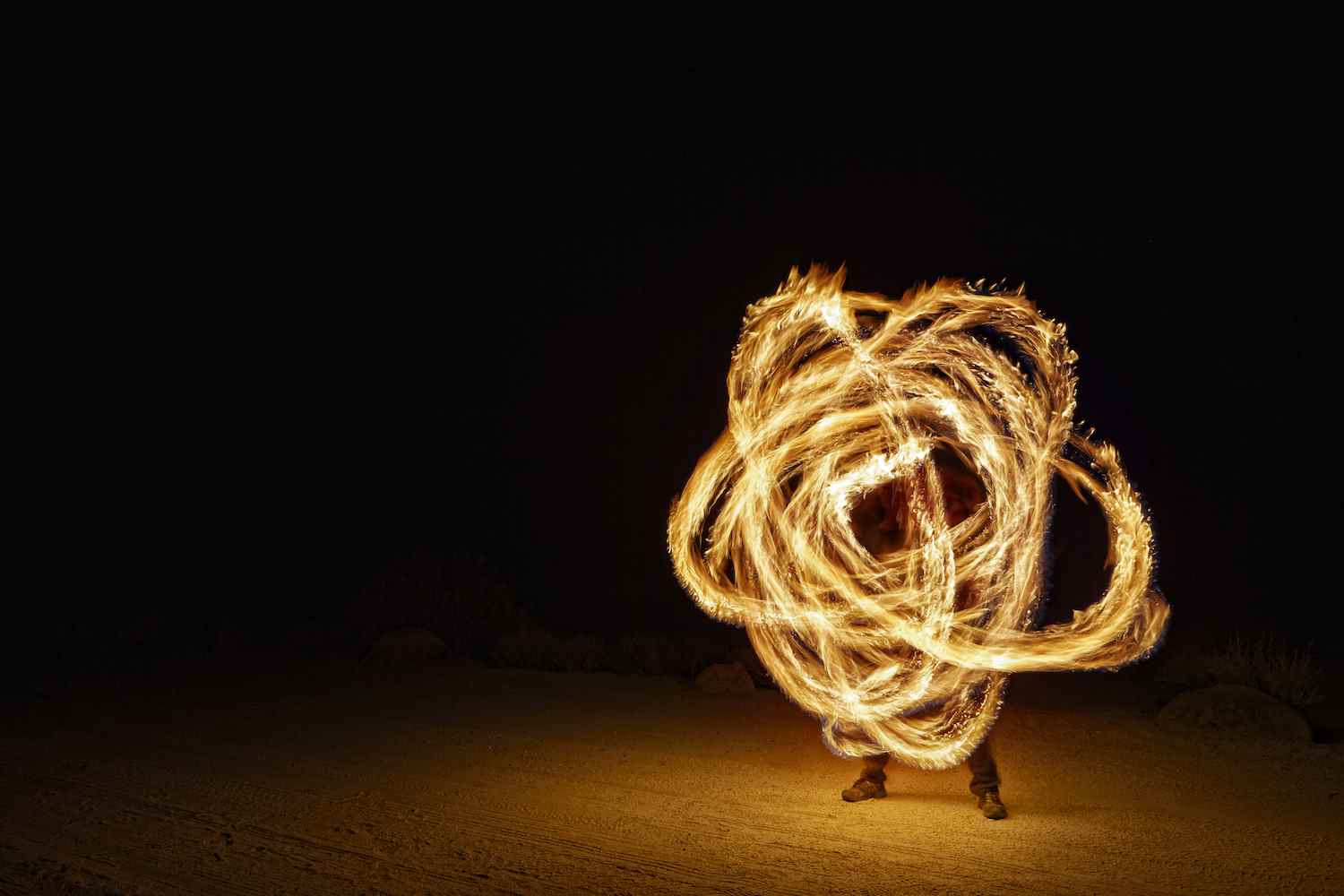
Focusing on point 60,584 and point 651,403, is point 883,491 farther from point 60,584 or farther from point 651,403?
point 651,403

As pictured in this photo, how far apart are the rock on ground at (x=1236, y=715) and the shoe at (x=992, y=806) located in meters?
3.63

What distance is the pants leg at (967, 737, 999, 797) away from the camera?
807 centimetres

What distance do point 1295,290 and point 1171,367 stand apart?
3.98 meters

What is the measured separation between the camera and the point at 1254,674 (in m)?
13.0

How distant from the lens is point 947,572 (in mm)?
8367

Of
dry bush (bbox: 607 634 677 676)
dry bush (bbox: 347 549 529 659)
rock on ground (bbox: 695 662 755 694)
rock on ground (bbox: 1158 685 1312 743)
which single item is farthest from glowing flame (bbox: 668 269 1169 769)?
dry bush (bbox: 347 549 529 659)

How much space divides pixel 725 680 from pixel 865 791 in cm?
516

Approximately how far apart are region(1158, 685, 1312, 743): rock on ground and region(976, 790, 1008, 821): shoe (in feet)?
11.9

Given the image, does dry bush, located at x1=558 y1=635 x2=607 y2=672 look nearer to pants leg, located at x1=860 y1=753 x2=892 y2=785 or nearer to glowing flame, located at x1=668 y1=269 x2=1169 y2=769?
glowing flame, located at x1=668 y1=269 x2=1169 y2=769

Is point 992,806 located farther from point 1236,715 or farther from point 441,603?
point 441,603

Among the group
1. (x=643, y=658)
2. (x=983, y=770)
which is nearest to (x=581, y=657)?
(x=643, y=658)

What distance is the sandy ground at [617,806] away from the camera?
22.0 ft

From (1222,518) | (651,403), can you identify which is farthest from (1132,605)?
(651,403)

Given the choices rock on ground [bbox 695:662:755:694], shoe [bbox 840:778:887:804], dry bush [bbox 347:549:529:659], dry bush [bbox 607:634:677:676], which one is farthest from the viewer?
dry bush [bbox 347:549:529:659]
